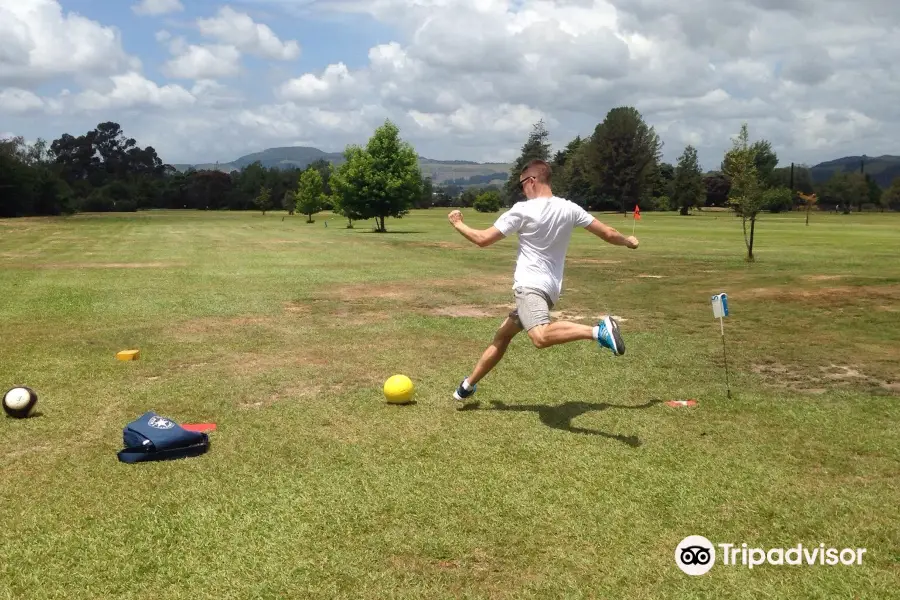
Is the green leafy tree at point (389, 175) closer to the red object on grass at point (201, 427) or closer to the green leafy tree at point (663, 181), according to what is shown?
the red object on grass at point (201, 427)

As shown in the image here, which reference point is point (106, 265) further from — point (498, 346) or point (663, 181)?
point (663, 181)

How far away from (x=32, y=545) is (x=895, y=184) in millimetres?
155680

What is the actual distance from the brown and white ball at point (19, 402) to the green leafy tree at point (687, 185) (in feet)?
364

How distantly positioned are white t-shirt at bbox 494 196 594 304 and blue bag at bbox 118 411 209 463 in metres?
3.46

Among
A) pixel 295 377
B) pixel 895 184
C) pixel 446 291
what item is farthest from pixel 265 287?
pixel 895 184

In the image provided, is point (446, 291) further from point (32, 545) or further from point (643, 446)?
point (32, 545)

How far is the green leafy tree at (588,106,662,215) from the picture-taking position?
390 ft

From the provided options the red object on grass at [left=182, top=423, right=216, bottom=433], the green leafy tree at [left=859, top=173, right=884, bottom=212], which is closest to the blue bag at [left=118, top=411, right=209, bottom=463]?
the red object on grass at [left=182, top=423, right=216, bottom=433]

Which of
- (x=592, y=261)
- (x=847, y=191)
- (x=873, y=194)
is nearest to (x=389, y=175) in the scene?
(x=592, y=261)

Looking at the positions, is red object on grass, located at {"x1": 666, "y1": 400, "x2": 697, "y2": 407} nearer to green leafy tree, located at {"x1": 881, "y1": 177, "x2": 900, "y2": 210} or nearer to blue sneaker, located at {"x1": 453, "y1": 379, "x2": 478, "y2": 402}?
blue sneaker, located at {"x1": 453, "y1": 379, "x2": 478, "y2": 402}

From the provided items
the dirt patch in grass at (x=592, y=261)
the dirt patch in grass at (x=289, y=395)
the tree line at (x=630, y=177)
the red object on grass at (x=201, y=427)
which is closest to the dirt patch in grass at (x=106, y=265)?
the dirt patch in grass at (x=592, y=261)

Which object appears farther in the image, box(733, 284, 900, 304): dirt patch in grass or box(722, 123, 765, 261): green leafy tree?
box(722, 123, 765, 261): green leafy tree

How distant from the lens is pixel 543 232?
7.32 metres

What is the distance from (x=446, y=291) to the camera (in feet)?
65.6
